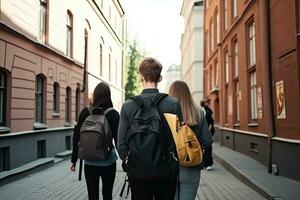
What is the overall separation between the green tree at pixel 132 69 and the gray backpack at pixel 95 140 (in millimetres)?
51200

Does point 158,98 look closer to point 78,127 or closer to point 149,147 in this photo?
point 149,147

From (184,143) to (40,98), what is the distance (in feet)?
42.5

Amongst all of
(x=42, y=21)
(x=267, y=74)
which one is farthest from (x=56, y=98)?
(x=267, y=74)

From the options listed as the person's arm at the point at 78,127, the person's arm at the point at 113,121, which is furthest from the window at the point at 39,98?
the person's arm at the point at 113,121

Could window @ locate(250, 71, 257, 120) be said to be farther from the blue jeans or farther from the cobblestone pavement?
the blue jeans

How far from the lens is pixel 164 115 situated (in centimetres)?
369

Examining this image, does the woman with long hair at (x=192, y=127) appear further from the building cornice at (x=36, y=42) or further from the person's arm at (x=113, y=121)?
the building cornice at (x=36, y=42)

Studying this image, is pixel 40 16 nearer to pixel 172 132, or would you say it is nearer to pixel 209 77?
pixel 172 132

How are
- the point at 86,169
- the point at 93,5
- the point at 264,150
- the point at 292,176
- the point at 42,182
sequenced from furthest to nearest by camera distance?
the point at 93,5
the point at 264,150
the point at 42,182
the point at 292,176
the point at 86,169

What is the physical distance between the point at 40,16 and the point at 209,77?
16.8m

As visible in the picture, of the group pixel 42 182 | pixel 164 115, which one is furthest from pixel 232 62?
pixel 164 115

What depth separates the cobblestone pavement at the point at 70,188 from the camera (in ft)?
29.9

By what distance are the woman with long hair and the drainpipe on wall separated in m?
7.30

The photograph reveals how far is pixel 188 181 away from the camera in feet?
15.7
